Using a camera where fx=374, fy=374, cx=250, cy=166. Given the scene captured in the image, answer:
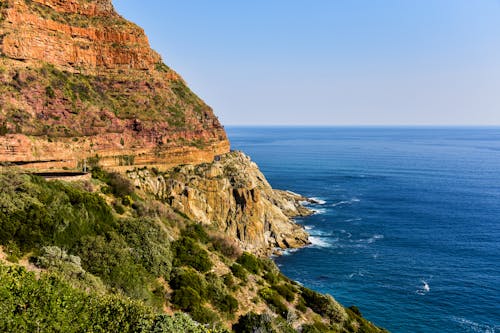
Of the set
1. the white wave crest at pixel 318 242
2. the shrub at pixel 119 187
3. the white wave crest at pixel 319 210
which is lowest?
the white wave crest at pixel 318 242

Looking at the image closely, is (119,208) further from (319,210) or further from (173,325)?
(319,210)

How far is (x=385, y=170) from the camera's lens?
149125mm

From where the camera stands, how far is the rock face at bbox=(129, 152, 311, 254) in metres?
57.9

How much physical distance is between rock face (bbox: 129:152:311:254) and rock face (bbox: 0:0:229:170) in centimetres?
399

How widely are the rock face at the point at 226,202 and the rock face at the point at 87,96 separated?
13.1 feet

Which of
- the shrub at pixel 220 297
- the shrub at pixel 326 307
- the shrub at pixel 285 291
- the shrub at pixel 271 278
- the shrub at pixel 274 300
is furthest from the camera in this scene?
the shrub at pixel 271 278

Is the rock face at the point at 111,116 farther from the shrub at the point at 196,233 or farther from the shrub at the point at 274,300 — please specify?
the shrub at the point at 274,300

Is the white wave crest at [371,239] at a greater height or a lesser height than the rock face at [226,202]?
lesser

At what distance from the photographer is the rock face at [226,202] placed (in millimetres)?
57875

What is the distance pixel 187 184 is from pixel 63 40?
103 feet

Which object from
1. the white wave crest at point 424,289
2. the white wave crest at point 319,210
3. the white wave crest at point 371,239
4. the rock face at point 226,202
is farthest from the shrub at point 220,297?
the white wave crest at point 319,210

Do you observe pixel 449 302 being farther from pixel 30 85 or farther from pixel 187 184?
pixel 30 85

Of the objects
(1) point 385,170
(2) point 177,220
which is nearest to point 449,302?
(2) point 177,220

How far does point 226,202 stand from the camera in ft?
216
